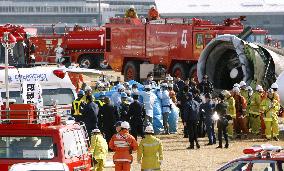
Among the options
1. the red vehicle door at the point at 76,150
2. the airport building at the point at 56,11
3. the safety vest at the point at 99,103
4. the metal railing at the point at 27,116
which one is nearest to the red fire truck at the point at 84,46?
the safety vest at the point at 99,103

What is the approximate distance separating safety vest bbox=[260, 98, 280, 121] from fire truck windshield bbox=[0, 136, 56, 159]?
11326 millimetres

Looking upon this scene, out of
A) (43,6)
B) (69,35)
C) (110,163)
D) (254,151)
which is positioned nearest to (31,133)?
(254,151)

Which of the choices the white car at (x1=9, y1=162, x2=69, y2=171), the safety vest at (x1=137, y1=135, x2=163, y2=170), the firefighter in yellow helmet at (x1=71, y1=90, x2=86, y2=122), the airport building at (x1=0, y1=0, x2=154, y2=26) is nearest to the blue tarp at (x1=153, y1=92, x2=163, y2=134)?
the firefighter in yellow helmet at (x1=71, y1=90, x2=86, y2=122)

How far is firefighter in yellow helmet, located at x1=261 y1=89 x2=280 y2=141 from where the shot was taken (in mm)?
29047

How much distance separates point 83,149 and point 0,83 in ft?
27.7

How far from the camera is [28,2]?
428 ft

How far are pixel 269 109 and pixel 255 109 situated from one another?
867 millimetres

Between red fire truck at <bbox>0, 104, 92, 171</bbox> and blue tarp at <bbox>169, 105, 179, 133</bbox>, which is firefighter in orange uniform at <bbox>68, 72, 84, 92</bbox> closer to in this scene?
blue tarp at <bbox>169, 105, 179, 133</bbox>

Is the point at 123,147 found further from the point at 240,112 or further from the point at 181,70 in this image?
the point at 181,70

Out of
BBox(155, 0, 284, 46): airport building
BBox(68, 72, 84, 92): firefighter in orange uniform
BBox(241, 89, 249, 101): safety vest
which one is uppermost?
BBox(155, 0, 284, 46): airport building

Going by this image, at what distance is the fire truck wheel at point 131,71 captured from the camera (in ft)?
151

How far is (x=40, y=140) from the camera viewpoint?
18656mm

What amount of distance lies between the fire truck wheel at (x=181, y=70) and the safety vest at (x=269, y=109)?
531 inches

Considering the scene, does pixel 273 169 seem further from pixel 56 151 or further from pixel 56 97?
pixel 56 97
